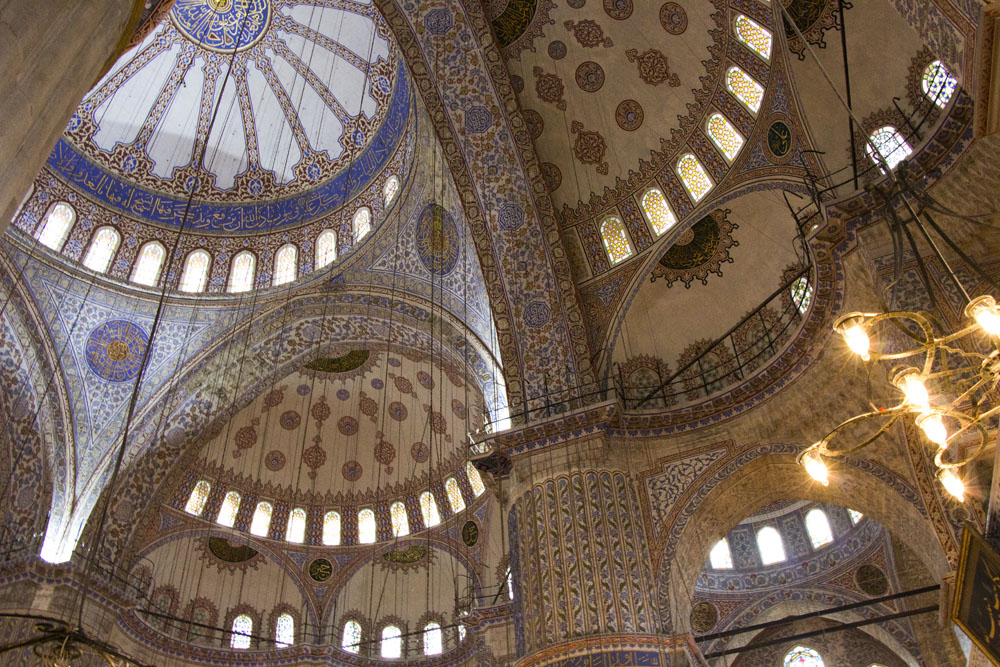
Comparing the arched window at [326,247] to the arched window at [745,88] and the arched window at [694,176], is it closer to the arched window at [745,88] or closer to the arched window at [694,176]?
the arched window at [694,176]

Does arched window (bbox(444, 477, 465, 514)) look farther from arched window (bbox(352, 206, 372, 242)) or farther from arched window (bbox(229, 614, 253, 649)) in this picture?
arched window (bbox(352, 206, 372, 242))

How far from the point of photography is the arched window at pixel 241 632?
13.5 m

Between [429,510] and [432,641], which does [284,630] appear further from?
[429,510]

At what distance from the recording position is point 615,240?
1006 centimetres

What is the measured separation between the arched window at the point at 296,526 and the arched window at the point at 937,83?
1175 centimetres

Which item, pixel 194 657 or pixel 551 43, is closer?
pixel 551 43

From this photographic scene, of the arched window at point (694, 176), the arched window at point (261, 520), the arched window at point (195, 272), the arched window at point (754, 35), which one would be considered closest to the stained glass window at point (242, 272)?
the arched window at point (195, 272)

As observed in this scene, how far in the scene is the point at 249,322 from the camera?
41.0ft

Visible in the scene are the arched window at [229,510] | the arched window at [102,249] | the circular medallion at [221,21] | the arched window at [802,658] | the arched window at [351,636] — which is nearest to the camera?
the arched window at [102,249]

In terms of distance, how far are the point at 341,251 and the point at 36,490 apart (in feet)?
17.8

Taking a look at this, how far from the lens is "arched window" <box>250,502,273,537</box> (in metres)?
14.2

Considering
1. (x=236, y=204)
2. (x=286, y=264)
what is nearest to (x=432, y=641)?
(x=286, y=264)

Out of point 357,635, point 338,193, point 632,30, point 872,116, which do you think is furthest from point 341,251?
point 872,116

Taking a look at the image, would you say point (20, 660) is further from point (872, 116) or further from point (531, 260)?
point (872, 116)
